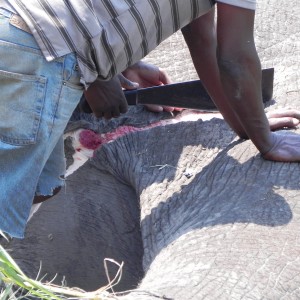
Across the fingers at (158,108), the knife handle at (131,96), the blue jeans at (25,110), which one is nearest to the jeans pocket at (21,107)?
the blue jeans at (25,110)

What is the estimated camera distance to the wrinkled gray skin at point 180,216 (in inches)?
57.8

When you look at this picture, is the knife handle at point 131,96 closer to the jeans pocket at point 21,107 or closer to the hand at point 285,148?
the hand at point 285,148

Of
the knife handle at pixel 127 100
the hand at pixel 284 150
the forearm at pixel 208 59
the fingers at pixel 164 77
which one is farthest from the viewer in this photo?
the fingers at pixel 164 77

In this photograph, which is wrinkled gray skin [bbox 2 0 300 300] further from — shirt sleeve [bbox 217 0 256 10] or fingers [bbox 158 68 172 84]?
shirt sleeve [bbox 217 0 256 10]

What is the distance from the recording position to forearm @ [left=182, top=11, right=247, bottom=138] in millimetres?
2029

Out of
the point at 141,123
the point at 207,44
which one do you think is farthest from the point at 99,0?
the point at 141,123

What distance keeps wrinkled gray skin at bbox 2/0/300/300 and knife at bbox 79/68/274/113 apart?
0.29 ft

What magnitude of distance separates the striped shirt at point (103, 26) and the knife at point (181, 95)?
46 cm

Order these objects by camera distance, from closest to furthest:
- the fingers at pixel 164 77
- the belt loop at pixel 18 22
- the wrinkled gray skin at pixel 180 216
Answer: the wrinkled gray skin at pixel 180 216 < the belt loop at pixel 18 22 < the fingers at pixel 164 77

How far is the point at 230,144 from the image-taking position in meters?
2.08

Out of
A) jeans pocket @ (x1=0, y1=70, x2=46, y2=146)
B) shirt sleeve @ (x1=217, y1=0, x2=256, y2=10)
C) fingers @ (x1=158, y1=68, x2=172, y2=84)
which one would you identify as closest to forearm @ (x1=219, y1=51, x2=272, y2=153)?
shirt sleeve @ (x1=217, y1=0, x2=256, y2=10)

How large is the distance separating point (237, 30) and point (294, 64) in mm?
771

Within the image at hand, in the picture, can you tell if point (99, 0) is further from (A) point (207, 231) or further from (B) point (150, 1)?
(A) point (207, 231)

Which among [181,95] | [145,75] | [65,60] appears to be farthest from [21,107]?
[145,75]
